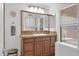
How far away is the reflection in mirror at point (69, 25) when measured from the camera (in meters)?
1.31

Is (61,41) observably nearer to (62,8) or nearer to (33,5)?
(62,8)

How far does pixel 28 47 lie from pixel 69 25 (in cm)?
49

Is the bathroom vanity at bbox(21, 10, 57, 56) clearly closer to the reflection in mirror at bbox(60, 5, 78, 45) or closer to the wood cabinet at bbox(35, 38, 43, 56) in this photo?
the wood cabinet at bbox(35, 38, 43, 56)

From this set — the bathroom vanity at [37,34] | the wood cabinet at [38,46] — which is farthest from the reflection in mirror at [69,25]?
the wood cabinet at [38,46]

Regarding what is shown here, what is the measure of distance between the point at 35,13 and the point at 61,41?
0.42m

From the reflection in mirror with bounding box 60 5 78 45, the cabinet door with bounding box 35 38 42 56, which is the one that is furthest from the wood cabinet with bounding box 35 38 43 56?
the reflection in mirror with bounding box 60 5 78 45

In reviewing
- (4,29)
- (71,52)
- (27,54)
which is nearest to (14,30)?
(4,29)

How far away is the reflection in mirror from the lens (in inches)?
51.6

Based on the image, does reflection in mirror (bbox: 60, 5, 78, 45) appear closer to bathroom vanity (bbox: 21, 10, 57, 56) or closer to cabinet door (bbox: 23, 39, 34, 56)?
bathroom vanity (bbox: 21, 10, 57, 56)

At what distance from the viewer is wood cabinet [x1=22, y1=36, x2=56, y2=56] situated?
1.34 m

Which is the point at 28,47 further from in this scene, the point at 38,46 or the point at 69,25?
the point at 69,25

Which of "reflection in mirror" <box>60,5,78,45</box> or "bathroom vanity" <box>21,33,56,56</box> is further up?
"reflection in mirror" <box>60,5,78,45</box>

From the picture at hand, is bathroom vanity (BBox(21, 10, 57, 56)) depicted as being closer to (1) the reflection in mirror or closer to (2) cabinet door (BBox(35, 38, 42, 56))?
(2) cabinet door (BBox(35, 38, 42, 56))

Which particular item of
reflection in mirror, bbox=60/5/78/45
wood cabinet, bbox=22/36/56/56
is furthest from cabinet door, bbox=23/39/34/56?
reflection in mirror, bbox=60/5/78/45
